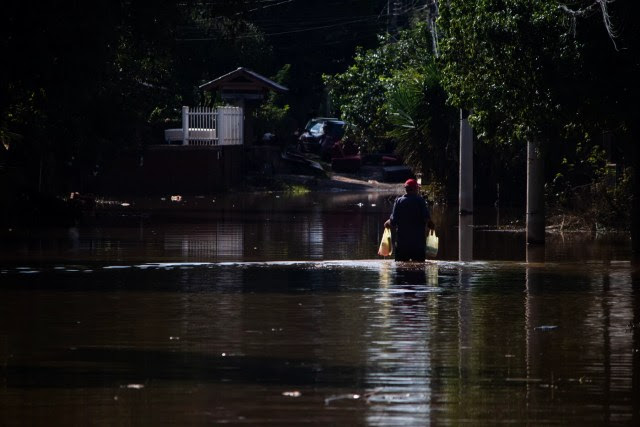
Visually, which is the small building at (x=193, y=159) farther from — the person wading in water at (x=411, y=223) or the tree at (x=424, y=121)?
the person wading in water at (x=411, y=223)

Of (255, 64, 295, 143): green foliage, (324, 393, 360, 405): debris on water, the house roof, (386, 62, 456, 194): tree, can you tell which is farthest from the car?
(324, 393, 360, 405): debris on water

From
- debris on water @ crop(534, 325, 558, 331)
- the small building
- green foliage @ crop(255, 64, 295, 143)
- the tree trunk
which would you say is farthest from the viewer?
green foliage @ crop(255, 64, 295, 143)

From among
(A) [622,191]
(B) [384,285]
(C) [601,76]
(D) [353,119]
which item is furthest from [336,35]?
(B) [384,285]

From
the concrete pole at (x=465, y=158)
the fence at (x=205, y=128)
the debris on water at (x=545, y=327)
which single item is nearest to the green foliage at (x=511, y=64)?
the concrete pole at (x=465, y=158)

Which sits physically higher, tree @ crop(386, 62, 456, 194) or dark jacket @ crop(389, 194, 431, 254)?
tree @ crop(386, 62, 456, 194)

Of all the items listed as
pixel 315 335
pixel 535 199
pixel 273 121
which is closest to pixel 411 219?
pixel 535 199

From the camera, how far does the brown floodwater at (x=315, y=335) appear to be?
1071 cm

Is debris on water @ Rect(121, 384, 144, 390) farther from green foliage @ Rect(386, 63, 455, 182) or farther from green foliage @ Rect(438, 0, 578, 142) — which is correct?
green foliage @ Rect(386, 63, 455, 182)

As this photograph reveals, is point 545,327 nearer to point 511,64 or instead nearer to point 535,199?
point 511,64

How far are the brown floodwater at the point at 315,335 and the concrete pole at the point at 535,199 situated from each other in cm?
48

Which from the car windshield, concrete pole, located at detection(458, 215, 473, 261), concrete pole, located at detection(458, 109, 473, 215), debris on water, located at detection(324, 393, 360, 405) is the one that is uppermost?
the car windshield

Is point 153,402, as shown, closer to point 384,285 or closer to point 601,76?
point 384,285

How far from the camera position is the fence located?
50056 mm

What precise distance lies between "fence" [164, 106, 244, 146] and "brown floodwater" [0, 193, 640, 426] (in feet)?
75.2
